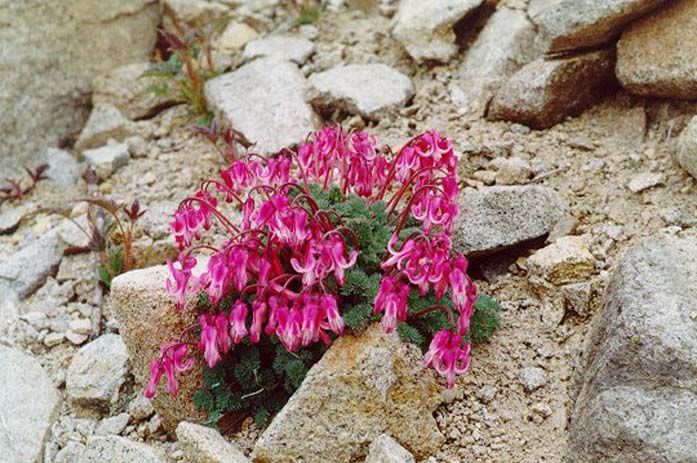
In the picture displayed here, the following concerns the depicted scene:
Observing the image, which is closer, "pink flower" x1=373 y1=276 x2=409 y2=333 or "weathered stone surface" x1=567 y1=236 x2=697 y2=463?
"weathered stone surface" x1=567 y1=236 x2=697 y2=463

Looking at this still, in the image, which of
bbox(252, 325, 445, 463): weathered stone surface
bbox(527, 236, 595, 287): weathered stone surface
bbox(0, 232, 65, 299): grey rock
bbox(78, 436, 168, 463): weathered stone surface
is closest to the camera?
bbox(252, 325, 445, 463): weathered stone surface

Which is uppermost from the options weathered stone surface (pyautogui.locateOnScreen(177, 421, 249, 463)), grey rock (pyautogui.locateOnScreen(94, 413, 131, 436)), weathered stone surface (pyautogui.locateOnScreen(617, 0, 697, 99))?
weathered stone surface (pyautogui.locateOnScreen(617, 0, 697, 99))

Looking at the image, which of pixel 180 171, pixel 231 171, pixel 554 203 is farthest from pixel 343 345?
pixel 180 171

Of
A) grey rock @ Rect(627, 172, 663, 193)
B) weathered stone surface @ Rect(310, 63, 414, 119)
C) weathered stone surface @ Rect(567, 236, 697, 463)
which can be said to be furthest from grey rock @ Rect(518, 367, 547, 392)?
weathered stone surface @ Rect(310, 63, 414, 119)

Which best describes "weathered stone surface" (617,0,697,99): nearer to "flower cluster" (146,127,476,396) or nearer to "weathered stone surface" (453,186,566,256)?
"weathered stone surface" (453,186,566,256)

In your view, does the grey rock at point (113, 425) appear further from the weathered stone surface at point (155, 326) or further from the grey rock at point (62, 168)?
the grey rock at point (62, 168)

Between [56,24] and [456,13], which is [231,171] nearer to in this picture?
[456,13]

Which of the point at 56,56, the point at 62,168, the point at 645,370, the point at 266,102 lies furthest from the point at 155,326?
the point at 56,56

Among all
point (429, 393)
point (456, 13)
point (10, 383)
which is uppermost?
point (456, 13)
